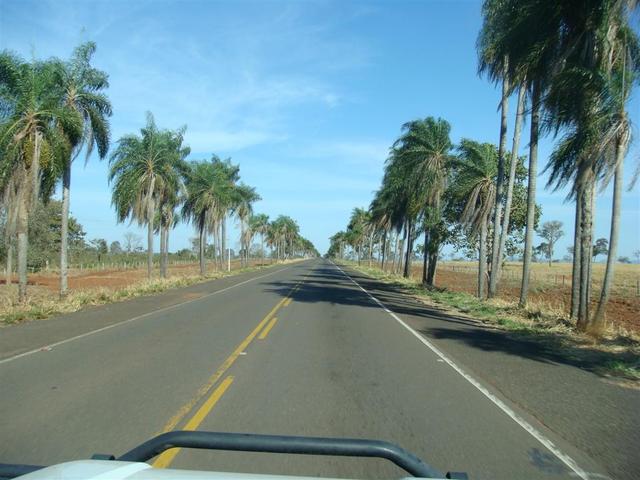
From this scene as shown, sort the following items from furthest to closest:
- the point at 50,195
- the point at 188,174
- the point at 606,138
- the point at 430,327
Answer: the point at 188,174 < the point at 50,195 < the point at 430,327 < the point at 606,138

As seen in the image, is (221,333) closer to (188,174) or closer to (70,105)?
(70,105)

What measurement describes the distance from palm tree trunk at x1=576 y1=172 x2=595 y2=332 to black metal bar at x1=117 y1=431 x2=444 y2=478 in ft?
40.9

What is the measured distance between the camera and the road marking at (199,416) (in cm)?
498

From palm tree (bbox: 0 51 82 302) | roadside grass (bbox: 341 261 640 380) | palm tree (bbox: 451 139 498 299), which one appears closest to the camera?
roadside grass (bbox: 341 261 640 380)

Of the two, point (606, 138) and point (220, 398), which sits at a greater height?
point (606, 138)

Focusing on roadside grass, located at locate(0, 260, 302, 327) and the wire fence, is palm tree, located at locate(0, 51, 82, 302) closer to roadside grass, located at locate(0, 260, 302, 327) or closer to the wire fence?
roadside grass, located at locate(0, 260, 302, 327)

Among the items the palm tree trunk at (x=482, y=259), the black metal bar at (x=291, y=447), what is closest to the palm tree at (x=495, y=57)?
the palm tree trunk at (x=482, y=259)

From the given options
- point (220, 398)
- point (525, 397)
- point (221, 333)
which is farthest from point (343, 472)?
point (221, 333)

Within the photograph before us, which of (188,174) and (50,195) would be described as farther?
(188,174)

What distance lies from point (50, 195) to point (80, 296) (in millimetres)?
4145

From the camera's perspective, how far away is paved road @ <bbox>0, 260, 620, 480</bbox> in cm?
514

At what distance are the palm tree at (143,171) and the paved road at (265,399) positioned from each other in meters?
19.9

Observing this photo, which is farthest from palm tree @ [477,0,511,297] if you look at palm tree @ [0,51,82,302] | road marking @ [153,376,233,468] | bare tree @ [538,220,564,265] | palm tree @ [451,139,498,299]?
bare tree @ [538,220,564,265]

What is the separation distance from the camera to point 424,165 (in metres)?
34.8
